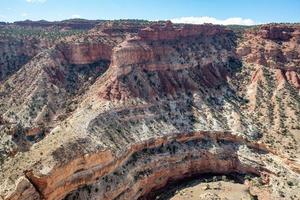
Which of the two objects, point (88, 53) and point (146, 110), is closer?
point (146, 110)

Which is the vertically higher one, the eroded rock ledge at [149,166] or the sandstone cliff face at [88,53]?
the sandstone cliff face at [88,53]

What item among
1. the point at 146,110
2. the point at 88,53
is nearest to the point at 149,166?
the point at 146,110

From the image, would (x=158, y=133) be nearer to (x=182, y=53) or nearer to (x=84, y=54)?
(x=182, y=53)

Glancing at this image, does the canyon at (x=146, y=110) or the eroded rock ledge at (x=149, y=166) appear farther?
the canyon at (x=146, y=110)

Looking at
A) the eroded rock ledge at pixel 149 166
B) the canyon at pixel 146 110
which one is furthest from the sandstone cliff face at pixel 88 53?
the eroded rock ledge at pixel 149 166

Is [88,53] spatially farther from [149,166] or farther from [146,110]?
[149,166]

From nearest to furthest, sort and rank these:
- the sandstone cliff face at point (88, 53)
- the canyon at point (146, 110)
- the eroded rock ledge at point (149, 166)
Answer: the eroded rock ledge at point (149, 166), the canyon at point (146, 110), the sandstone cliff face at point (88, 53)

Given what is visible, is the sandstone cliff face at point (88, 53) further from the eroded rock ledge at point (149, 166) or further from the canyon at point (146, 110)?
the eroded rock ledge at point (149, 166)
